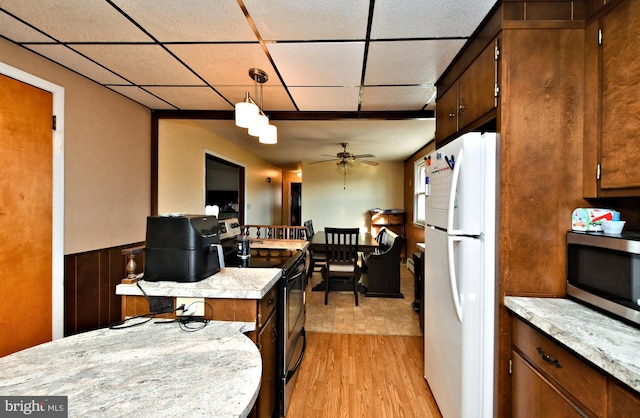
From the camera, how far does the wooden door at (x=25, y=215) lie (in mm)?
1681

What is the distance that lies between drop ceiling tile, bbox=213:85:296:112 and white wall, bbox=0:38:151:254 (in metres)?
1.04

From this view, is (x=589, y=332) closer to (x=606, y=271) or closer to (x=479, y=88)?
(x=606, y=271)

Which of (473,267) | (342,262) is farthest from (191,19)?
(342,262)

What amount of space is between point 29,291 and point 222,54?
6.77ft

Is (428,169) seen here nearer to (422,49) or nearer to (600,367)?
(422,49)

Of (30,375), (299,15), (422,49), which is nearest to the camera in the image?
(30,375)

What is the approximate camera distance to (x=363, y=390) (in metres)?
2.00

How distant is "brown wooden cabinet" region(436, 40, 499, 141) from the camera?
1.40 m

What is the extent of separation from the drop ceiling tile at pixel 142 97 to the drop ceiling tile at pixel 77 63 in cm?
14

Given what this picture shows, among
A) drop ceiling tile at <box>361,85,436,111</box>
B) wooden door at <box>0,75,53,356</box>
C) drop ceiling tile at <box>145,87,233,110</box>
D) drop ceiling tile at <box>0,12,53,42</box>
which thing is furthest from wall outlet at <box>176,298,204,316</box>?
drop ceiling tile at <box>361,85,436,111</box>

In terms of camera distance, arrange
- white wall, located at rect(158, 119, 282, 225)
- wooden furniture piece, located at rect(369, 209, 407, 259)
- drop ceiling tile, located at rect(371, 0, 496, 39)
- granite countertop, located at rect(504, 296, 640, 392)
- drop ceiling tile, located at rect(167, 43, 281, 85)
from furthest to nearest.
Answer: wooden furniture piece, located at rect(369, 209, 407, 259) → white wall, located at rect(158, 119, 282, 225) → drop ceiling tile, located at rect(167, 43, 281, 85) → drop ceiling tile, located at rect(371, 0, 496, 39) → granite countertop, located at rect(504, 296, 640, 392)

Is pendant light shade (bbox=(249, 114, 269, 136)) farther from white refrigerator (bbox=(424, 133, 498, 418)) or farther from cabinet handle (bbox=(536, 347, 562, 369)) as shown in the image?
cabinet handle (bbox=(536, 347, 562, 369))

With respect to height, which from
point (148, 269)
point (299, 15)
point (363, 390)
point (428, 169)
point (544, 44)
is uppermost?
point (299, 15)

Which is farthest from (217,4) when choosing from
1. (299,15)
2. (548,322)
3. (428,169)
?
(548,322)
